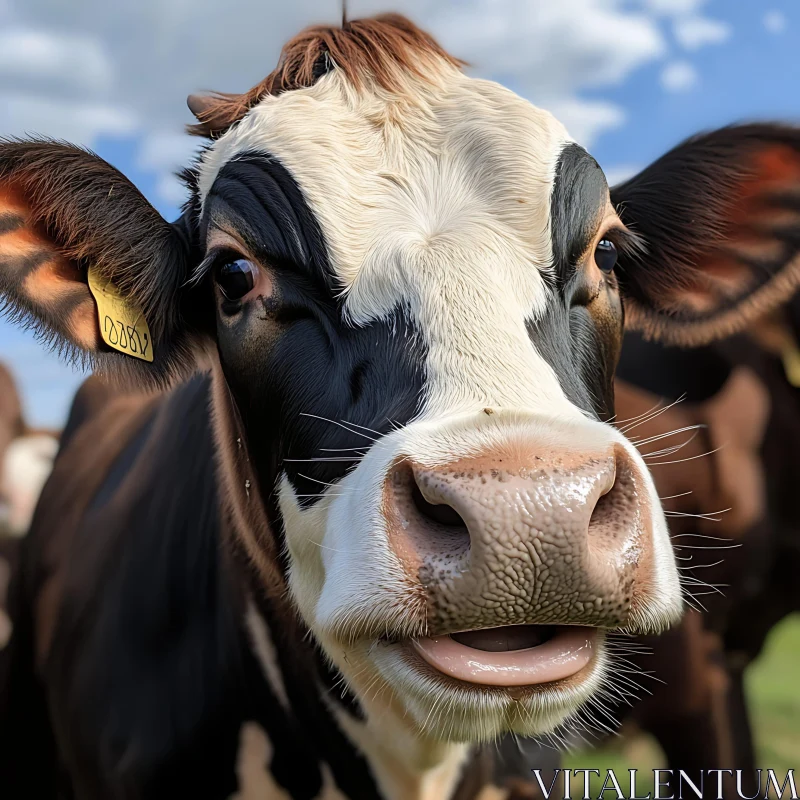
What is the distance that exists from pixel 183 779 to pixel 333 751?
1.87 feet

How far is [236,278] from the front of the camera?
2471 mm

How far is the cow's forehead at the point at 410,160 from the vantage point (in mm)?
2285

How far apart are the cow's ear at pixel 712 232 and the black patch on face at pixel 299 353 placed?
55.2 inches

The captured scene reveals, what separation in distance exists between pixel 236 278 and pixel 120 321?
55 cm

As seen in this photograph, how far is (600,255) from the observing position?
2645mm

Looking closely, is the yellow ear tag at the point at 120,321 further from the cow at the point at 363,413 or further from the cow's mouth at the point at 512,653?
the cow's mouth at the point at 512,653

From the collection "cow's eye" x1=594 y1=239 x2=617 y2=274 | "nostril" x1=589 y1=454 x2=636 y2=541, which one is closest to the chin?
"nostril" x1=589 y1=454 x2=636 y2=541

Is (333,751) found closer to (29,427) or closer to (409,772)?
(409,772)

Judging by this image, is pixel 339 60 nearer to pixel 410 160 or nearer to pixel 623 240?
pixel 410 160

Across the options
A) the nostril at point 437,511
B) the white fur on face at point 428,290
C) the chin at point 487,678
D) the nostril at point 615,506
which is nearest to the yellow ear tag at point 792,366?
the white fur on face at point 428,290

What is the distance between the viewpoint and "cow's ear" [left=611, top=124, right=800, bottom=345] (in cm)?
323

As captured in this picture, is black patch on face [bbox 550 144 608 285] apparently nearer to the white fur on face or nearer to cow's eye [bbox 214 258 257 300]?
the white fur on face

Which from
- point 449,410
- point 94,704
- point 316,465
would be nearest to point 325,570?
point 316,465

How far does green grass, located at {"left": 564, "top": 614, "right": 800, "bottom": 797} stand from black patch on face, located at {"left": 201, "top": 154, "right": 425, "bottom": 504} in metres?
2.86
